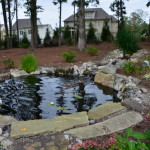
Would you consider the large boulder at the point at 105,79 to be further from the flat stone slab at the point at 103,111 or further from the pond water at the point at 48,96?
the flat stone slab at the point at 103,111

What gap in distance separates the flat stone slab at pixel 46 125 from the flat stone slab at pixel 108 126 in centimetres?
15

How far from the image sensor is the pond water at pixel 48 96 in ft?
11.7

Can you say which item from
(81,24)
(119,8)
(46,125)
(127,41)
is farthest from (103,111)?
(119,8)

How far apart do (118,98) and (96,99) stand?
1.66ft

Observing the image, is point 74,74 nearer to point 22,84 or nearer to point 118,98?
point 22,84

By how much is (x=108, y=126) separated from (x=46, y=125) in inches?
32.5

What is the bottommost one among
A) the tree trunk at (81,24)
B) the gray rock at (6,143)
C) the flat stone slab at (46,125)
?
the gray rock at (6,143)

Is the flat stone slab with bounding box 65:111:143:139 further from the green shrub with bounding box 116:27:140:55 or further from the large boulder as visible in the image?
the green shrub with bounding box 116:27:140:55

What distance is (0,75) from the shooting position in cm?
622

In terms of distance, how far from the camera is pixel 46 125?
2580 millimetres

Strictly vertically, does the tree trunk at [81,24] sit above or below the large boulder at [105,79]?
above

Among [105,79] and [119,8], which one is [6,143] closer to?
[105,79]

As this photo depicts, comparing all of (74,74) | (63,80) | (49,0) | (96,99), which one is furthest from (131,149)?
(49,0)

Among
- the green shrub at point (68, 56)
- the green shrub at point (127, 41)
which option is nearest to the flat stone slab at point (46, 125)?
the green shrub at point (127, 41)
